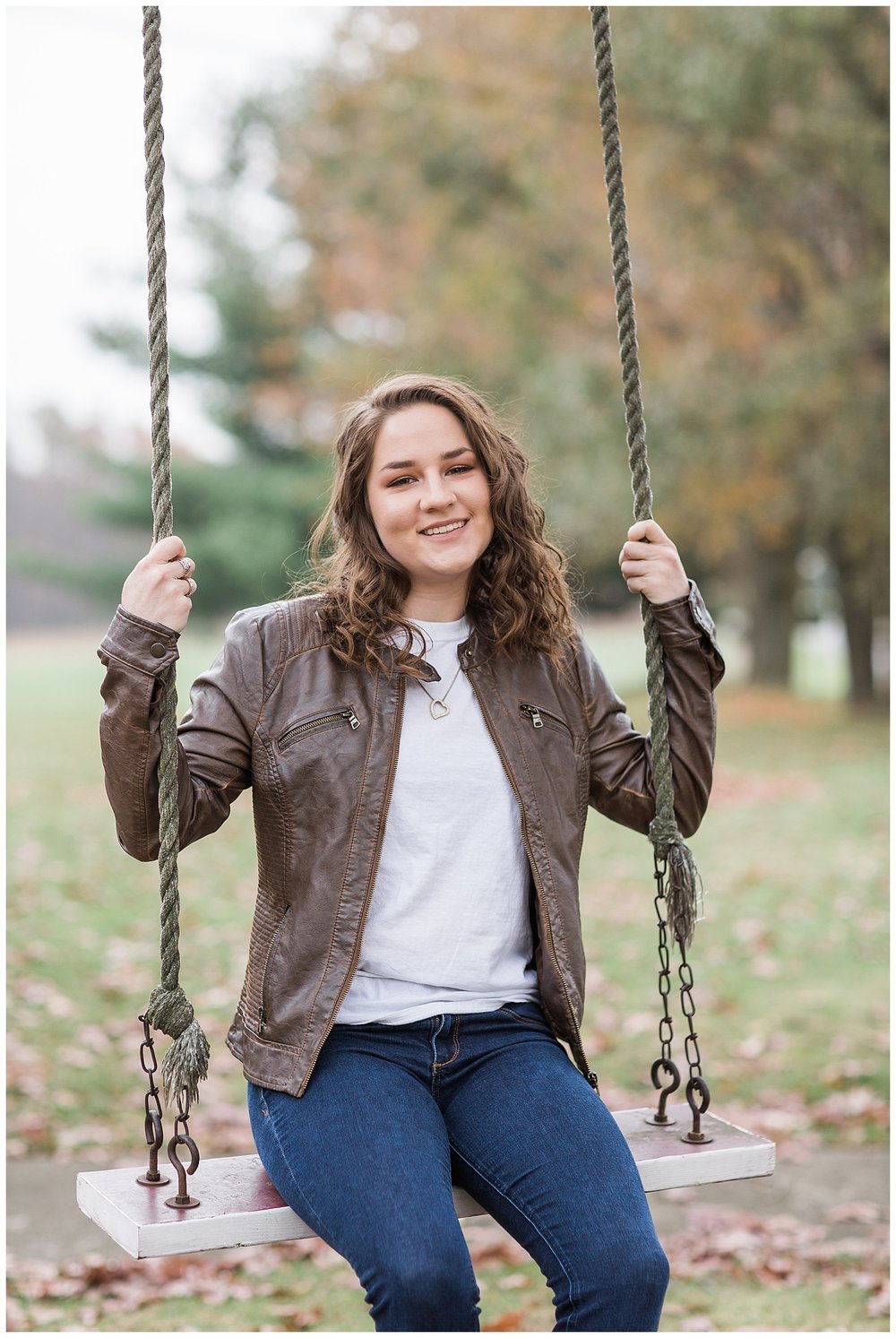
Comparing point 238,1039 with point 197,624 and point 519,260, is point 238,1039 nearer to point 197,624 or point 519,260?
point 519,260

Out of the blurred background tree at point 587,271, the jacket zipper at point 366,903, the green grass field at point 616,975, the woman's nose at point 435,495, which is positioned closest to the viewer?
the jacket zipper at point 366,903

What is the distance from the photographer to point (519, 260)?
51.0 feet

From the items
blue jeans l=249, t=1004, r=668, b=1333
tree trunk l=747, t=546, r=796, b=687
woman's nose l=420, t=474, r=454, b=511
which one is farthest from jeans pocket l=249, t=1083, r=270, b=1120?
tree trunk l=747, t=546, r=796, b=687

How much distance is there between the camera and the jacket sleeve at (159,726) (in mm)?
2395

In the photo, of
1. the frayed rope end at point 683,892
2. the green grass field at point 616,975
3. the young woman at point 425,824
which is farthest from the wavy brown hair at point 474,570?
the green grass field at point 616,975

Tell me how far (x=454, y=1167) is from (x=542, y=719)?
804mm

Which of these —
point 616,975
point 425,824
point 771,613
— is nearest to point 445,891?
point 425,824

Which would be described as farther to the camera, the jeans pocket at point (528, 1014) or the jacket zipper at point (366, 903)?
the jeans pocket at point (528, 1014)

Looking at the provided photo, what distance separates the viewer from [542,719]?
8.87 feet

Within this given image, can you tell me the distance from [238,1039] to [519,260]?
13947 millimetres

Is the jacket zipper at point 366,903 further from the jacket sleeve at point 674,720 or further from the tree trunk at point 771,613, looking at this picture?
the tree trunk at point 771,613

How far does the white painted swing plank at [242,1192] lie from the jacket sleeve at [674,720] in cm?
61

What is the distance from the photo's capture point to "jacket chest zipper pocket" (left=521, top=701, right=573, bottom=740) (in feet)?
8.82

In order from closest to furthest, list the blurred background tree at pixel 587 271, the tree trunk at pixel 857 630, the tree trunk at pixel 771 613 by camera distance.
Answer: the blurred background tree at pixel 587 271 < the tree trunk at pixel 857 630 < the tree trunk at pixel 771 613
